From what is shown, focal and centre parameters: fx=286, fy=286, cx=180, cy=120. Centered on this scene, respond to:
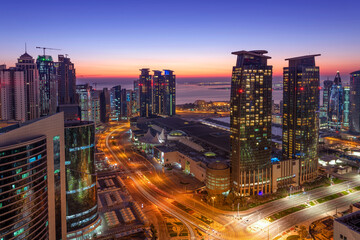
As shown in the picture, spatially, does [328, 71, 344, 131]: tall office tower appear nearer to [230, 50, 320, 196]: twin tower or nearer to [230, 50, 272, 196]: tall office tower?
[230, 50, 320, 196]: twin tower

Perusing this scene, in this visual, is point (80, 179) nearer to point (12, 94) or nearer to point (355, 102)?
point (12, 94)

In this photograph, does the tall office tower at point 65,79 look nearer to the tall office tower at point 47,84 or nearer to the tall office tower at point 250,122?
the tall office tower at point 47,84

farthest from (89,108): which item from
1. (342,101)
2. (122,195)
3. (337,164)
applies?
(342,101)

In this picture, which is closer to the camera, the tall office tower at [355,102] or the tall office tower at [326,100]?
the tall office tower at [355,102]

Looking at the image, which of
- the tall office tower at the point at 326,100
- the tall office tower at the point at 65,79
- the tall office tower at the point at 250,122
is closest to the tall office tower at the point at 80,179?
the tall office tower at the point at 250,122

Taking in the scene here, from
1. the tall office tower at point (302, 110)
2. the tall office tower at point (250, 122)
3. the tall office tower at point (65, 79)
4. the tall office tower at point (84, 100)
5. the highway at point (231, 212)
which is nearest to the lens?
the highway at point (231, 212)

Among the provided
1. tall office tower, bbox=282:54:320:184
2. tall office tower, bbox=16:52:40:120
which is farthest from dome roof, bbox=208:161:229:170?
tall office tower, bbox=16:52:40:120
